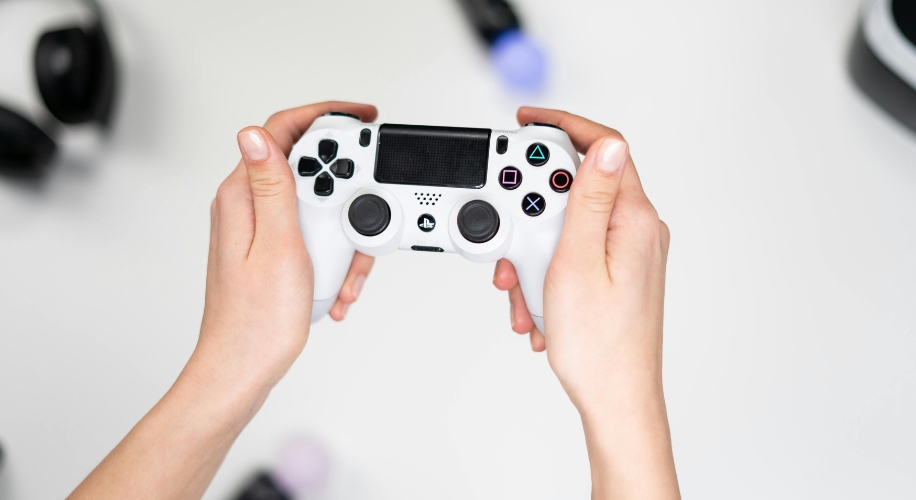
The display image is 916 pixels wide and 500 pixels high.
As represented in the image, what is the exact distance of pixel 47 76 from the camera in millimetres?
1111

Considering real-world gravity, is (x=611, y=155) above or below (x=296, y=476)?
above

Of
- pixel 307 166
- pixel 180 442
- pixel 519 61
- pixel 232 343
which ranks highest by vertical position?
pixel 519 61

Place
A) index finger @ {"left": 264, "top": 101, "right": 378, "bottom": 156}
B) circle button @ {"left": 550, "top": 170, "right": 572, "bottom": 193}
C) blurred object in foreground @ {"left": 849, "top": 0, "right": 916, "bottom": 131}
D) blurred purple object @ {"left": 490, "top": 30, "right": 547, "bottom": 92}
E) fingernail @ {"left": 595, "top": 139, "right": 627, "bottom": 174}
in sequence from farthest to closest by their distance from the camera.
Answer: blurred purple object @ {"left": 490, "top": 30, "right": 547, "bottom": 92} → blurred object in foreground @ {"left": 849, "top": 0, "right": 916, "bottom": 131} → index finger @ {"left": 264, "top": 101, "right": 378, "bottom": 156} → circle button @ {"left": 550, "top": 170, "right": 572, "bottom": 193} → fingernail @ {"left": 595, "top": 139, "right": 627, "bottom": 174}

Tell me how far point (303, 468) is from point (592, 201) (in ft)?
2.49

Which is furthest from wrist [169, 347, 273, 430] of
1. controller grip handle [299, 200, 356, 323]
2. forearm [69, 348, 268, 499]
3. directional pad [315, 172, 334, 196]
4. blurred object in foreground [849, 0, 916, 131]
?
blurred object in foreground [849, 0, 916, 131]

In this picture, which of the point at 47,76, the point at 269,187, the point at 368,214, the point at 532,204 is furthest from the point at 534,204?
the point at 47,76

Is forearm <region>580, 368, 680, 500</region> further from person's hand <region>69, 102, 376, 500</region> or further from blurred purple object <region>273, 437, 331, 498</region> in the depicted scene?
blurred purple object <region>273, 437, 331, 498</region>

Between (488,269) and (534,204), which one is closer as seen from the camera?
(534,204)

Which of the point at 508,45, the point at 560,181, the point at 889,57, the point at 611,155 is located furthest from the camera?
the point at 508,45

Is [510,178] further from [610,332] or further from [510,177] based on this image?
[610,332]

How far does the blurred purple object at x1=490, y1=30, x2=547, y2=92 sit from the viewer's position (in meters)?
1.20

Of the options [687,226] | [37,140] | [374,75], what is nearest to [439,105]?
[374,75]

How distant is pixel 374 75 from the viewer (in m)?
1.22

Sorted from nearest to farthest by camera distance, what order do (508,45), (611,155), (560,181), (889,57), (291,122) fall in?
1. (611,155)
2. (560,181)
3. (291,122)
4. (889,57)
5. (508,45)
